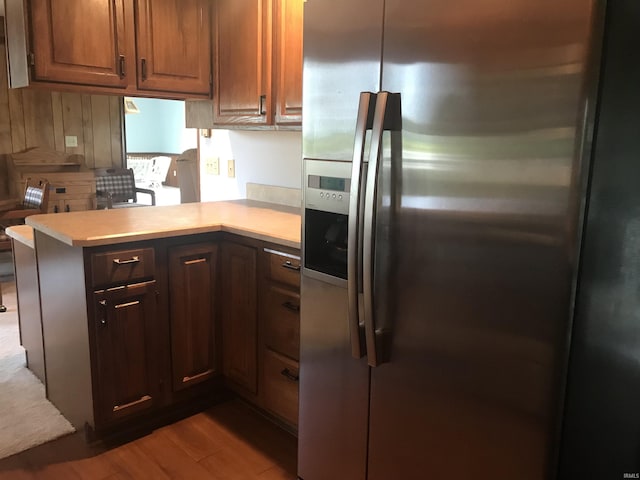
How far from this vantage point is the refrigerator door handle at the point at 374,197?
1382 mm

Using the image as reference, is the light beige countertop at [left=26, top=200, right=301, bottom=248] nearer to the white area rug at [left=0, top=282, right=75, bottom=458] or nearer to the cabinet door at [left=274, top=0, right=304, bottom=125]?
the cabinet door at [left=274, top=0, right=304, bottom=125]

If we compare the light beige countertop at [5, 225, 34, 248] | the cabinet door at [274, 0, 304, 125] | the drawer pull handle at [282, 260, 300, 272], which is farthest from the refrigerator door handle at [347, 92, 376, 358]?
the light beige countertop at [5, 225, 34, 248]

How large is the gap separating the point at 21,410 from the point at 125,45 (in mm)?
1772

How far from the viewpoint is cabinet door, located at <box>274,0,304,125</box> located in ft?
7.72

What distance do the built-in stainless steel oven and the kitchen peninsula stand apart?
0.30 metres

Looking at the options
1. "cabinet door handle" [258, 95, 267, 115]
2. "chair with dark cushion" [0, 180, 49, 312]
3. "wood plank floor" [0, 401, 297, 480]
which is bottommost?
"wood plank floor" [0, 401, 297, 480]

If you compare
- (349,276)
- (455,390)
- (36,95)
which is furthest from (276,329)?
(36,95)

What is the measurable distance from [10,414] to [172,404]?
2.49 ft

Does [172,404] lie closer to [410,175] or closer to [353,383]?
[353,383]

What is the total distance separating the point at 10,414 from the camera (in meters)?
2.47

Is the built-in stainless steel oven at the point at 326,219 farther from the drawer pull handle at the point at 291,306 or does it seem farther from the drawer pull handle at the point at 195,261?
the drawer pull handle at the point at 195,261

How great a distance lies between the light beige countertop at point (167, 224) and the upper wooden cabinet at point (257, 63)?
0.44 m

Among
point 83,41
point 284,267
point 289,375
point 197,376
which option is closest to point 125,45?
point 83,41

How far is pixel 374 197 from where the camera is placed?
4.63 feet
